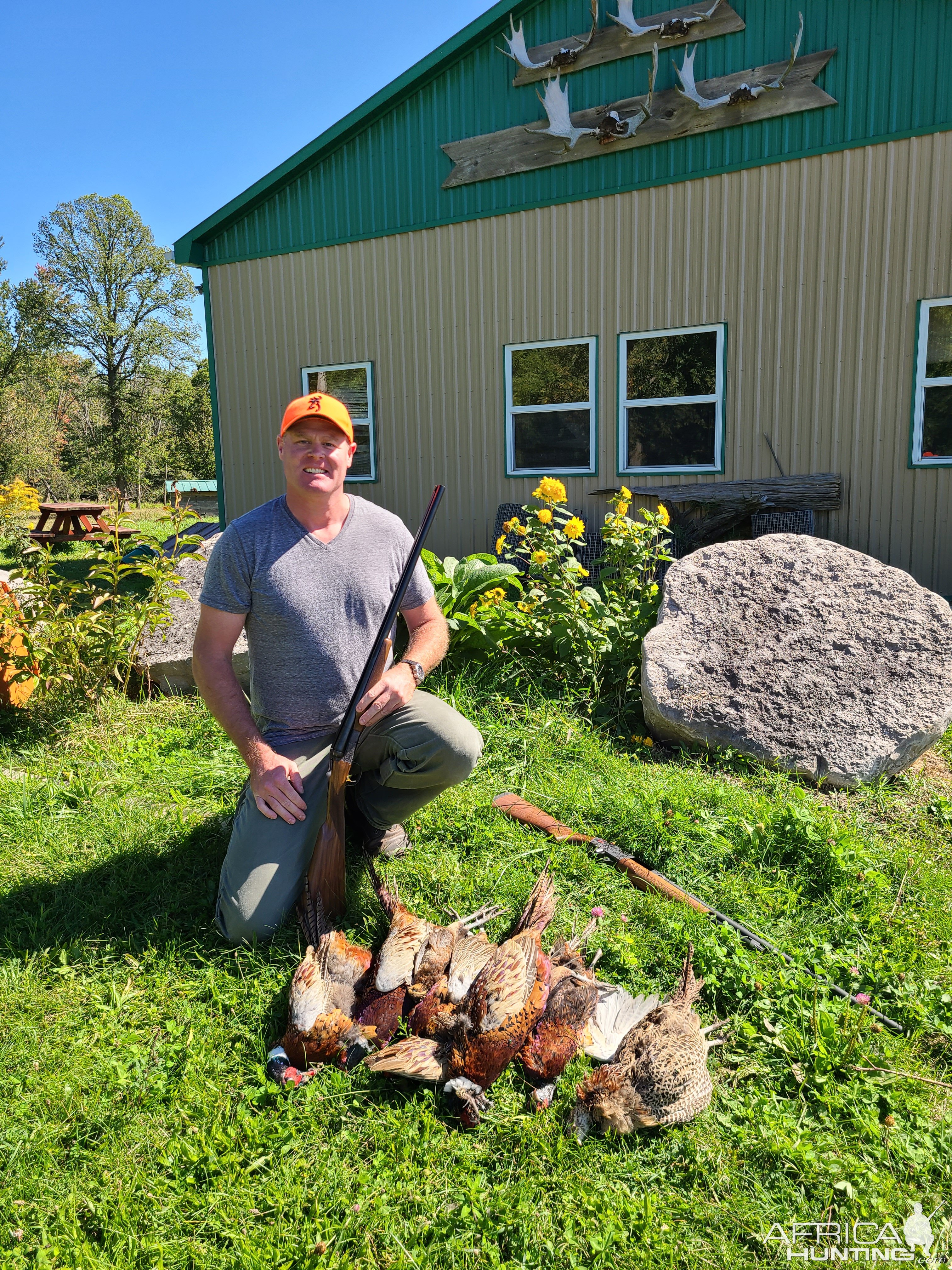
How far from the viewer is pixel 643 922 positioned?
2.88 metres

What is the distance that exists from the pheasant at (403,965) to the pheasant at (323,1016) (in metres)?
0.05

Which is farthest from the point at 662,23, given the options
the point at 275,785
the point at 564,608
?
the point at 275,785

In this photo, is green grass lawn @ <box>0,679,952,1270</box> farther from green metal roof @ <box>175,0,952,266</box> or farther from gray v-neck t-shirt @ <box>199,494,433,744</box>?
green metal roof @ <box>175,0,952,266</box>

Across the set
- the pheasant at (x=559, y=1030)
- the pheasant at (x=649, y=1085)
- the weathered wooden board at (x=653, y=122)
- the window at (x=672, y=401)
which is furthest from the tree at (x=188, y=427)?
the pheasant at (x=649, y=1085)

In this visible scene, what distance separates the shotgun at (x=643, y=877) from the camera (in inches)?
102

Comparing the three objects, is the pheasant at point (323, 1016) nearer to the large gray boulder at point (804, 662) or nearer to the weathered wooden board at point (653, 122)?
the large gray boulder at point (804, 662)

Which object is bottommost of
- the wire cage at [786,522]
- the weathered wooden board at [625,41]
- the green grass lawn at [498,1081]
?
the green grass lawn at [498,1081]

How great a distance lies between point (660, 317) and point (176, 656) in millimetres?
5631

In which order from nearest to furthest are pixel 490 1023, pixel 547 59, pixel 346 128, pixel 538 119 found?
pixel 490 1023
pixel 547 59
pixel 538 119
pixel 346 128

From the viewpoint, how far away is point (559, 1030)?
2.31 m

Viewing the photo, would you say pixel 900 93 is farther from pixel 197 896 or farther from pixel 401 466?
pixel 197 896

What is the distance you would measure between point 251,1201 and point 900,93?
858 cm

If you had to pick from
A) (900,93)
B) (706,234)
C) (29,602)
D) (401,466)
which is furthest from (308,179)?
(29,602)

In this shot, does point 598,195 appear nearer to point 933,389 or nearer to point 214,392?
point 933,389
